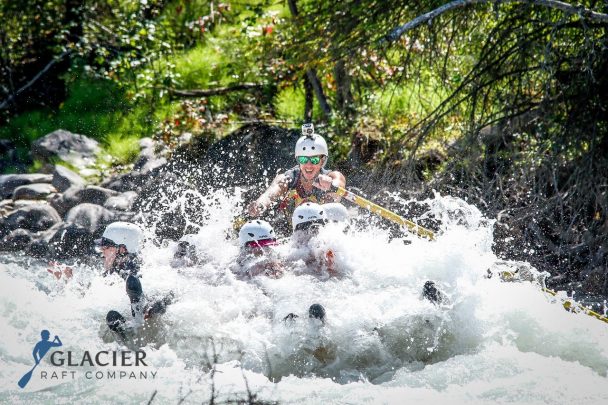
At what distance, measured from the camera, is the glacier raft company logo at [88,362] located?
6535 millimetres

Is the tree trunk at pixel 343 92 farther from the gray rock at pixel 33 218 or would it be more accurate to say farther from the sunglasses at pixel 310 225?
the gray rock at pixel 33 218

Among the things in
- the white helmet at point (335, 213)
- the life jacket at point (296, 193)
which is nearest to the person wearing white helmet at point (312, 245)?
the white helmet at point (335, 213)

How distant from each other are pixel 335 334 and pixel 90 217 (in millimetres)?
5148

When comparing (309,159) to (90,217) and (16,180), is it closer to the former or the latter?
(90,217)

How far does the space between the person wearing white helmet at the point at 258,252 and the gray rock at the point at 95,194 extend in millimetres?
4197

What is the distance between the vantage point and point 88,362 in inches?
266

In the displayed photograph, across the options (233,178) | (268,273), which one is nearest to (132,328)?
(268,273)

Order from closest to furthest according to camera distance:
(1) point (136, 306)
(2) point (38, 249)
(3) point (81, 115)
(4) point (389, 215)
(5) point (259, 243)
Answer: (1) point (136, 306) < (5) point (259, 243) < (4) point (389, 215) < (2) point (38, 249) < (3) point (81, 115)

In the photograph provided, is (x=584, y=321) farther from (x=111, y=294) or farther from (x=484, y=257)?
(x=111, y=294)

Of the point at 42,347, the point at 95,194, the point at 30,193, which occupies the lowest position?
the point at 42,347

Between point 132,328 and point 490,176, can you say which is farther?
point 490,176

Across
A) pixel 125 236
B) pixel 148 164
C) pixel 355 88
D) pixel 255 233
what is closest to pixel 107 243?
pixel 125 236

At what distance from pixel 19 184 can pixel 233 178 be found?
127 inches

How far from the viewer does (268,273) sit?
794 cm
